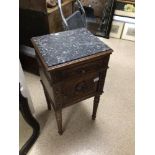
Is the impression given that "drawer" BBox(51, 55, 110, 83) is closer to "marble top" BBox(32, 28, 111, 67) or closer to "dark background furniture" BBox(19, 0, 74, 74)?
"marble top" BBox(32, 28, 111, 67)

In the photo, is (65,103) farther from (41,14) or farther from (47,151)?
(41,14)

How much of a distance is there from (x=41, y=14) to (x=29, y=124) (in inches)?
40.2

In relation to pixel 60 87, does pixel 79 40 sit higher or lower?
higher

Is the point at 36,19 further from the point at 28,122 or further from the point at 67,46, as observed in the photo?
the point at 28,122

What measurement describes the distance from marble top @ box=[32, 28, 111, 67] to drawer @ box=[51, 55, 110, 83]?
0.06 meters

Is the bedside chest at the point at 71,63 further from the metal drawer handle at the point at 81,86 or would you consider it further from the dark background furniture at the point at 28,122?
the dark background furniture at the point at 28,122

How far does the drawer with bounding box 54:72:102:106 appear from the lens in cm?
96

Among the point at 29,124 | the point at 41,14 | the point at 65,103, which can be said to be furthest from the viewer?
the point at 41,14

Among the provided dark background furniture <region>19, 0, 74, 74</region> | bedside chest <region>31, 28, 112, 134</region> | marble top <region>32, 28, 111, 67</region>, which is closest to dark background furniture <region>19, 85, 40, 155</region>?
bedside chest <region>31, 28, 112, 134</region>
